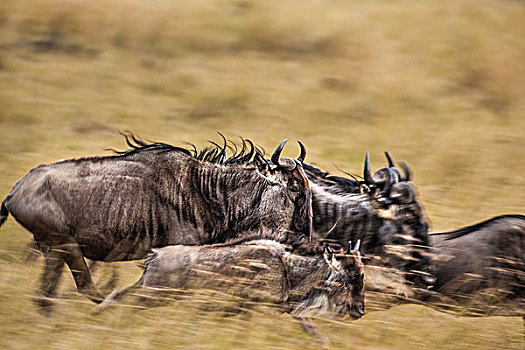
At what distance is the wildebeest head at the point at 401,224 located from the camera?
4.37 m

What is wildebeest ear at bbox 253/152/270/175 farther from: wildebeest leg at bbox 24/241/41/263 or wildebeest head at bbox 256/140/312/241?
wildebeest leg at bbox 24/241/41/263

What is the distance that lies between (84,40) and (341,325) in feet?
30.0

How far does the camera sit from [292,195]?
431 centimetres

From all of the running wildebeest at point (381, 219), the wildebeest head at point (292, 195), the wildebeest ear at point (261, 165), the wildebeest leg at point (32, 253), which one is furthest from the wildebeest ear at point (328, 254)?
the wildebeest leg at point (32, 253)

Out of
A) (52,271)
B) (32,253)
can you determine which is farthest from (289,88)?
(52,271)

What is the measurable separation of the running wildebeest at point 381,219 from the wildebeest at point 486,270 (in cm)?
16

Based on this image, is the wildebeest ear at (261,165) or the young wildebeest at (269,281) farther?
the wildebeest ear at (261,165)

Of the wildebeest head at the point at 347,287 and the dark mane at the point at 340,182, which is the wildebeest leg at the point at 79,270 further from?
the dark mane at the point at 340,182

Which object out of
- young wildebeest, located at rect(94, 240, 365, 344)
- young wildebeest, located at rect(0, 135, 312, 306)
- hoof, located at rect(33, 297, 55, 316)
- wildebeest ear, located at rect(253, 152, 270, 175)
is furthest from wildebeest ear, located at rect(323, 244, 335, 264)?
hoof, located at rect(33, 297, 55, 316)

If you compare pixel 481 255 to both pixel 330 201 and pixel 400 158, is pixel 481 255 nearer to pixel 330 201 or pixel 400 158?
pixel 330 201

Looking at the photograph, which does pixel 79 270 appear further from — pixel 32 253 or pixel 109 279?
pixel 32 253

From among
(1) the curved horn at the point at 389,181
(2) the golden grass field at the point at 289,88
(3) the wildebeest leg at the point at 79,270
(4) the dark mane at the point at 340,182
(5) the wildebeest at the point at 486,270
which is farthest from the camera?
(2) the golden grass field at the point at 289,88

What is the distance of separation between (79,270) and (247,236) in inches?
40.6

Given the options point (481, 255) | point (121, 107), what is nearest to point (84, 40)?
point (121, 107)
